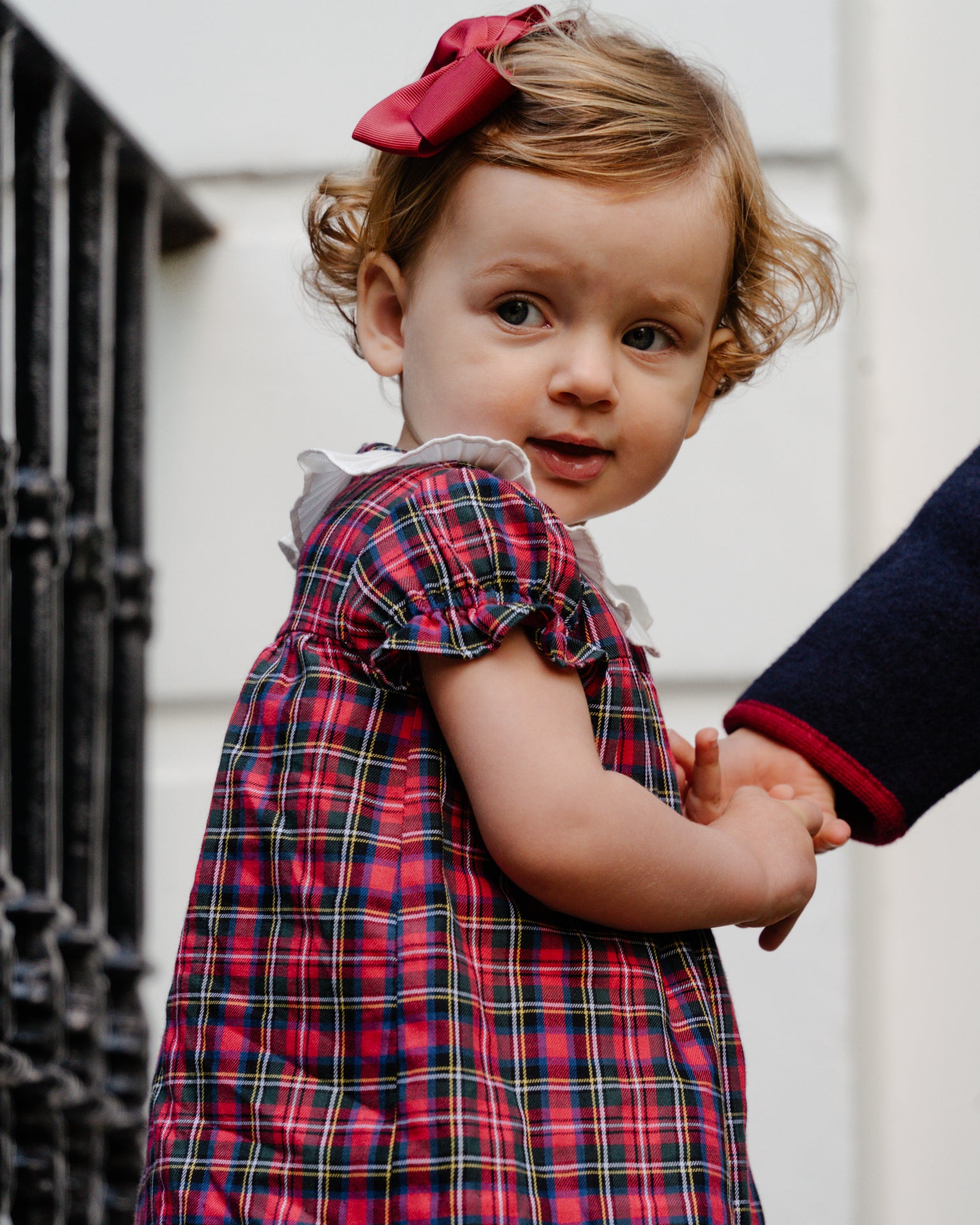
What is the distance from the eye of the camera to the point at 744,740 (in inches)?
45.6

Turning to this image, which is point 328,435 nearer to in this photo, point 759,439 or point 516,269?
point 759,439

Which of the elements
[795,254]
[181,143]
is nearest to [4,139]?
[181,143]

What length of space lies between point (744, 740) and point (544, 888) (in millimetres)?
486

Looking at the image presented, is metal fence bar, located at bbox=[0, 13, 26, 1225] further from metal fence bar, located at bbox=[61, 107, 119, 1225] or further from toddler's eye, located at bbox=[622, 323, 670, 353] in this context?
toddler's eye, located at bbox=[622, 323, 670, 353]

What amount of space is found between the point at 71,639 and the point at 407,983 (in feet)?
3.66

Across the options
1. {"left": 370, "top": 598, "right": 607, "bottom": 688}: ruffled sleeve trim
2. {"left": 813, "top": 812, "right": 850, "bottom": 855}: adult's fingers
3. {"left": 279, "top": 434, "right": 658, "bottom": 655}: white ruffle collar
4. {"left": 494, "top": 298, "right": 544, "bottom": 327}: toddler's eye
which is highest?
{"left": 494, "top": 298, "right": 544, "bottom": 327}: toddler's eye

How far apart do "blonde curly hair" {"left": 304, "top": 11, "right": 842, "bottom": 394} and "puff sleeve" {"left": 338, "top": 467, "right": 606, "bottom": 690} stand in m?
0.22

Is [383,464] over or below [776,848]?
over

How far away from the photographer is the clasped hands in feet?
3.03

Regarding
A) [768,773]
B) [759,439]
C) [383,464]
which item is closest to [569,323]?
[383,464]

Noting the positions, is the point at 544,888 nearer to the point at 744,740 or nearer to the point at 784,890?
the point at 784,890

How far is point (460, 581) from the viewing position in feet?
2.35

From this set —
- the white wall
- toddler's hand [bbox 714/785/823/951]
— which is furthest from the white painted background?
toddler's hand [bbox 714/785/823/951]

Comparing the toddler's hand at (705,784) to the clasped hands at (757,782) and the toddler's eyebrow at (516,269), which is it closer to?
the clasped hands at (757,782)
